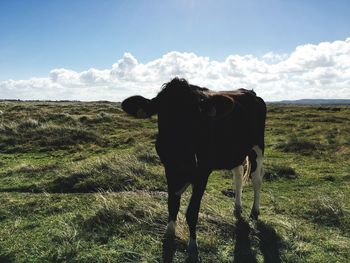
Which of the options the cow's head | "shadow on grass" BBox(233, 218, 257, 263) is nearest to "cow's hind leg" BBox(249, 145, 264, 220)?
"shadow on grass" BBox(233, 218, 257, 263)

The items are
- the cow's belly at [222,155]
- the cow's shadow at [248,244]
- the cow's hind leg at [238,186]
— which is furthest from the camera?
the cow's hind leg at [238,186]

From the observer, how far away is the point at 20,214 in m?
8.10

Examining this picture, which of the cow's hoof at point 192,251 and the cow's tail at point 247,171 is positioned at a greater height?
the cow's tail at point 247,171

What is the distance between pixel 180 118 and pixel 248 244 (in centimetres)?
247

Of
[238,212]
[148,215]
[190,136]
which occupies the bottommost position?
[238,212]

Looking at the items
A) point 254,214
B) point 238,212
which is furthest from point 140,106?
point 254,214

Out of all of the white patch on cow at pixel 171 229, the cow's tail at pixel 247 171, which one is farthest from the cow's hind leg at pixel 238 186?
the white patch on cow at pixel 171 229

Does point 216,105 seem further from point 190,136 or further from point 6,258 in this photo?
point 6,258

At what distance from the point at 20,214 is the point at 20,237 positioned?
A: 130 cm

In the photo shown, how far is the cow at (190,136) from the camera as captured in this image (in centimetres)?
559

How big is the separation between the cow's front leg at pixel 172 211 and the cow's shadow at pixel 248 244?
0.09 m

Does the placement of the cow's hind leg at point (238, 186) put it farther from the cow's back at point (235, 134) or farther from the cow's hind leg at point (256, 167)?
the cow's back at point (235, 134)

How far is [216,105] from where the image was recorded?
20.3 feet

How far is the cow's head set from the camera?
5.54 meters
